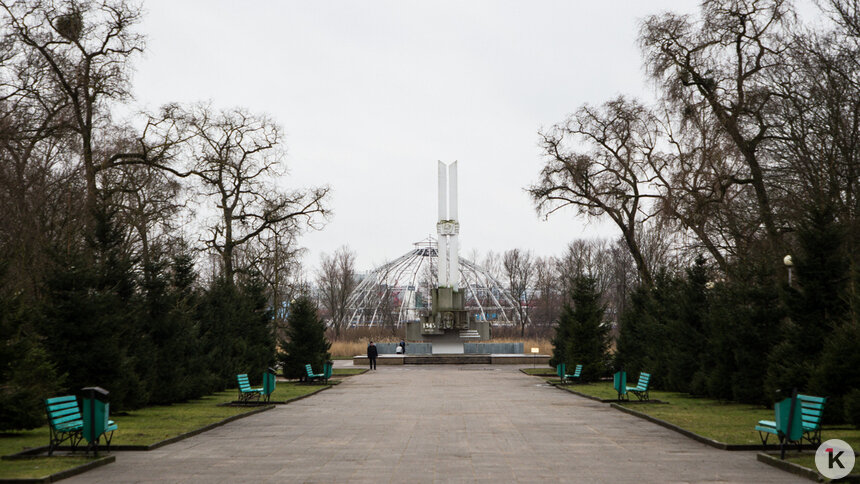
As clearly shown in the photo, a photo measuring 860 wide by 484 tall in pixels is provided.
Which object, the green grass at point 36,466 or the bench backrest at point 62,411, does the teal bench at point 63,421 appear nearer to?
the bench backrest at point 62,411

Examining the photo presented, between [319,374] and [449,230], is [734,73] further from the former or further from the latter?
[449,230]

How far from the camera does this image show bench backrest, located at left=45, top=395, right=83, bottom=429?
13.5m

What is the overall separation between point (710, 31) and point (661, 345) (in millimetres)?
11507

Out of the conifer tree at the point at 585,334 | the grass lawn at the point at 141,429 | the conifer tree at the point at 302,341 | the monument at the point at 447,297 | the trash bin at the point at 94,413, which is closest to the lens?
the grass lawn at the point at 141,429

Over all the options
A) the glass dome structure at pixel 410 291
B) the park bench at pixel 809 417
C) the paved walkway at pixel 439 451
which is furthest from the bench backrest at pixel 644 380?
the glass dome structure at pixel 410 291

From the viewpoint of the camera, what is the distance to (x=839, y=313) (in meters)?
20.0

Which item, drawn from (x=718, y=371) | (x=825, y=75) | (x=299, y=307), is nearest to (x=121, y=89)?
(x=299, y=307)

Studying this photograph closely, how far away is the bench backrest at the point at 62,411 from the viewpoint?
530 inches

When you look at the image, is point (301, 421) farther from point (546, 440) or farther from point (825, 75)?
point (825, 75)

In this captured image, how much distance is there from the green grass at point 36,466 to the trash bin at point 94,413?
38 cm

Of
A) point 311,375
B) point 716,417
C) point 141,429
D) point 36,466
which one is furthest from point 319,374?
point 36,466

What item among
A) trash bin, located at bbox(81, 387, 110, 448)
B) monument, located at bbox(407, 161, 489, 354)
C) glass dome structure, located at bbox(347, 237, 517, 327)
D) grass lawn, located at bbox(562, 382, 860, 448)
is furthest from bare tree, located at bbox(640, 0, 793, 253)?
glass dome structure, located at bbox(347, 237, 517, 327)

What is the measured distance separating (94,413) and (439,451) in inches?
220

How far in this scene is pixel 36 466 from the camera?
12359mm
